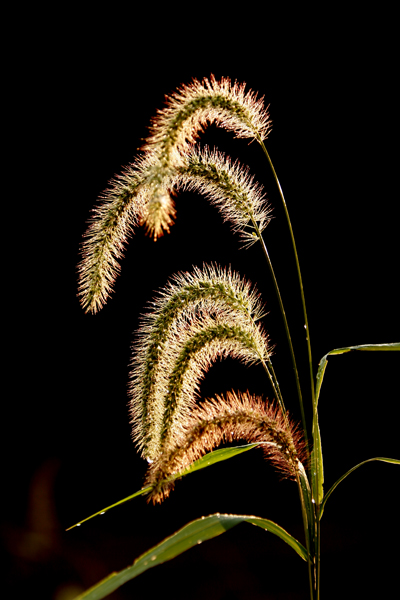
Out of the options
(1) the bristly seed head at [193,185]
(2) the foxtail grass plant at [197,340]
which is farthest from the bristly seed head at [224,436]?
(1) the bristly seed head at [193,185]

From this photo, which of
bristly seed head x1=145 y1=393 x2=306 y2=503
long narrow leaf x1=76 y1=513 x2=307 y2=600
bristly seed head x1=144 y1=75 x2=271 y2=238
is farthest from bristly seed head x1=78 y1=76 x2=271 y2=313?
long narrow leaf x1=76 y1=513 x2=307 y2=600

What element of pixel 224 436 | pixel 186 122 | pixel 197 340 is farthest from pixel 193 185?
pixel 224 436

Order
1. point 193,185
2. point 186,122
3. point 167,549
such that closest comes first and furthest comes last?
point 167,549 → point 186,122 → point 193,185

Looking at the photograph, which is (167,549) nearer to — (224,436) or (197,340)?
(224,436)

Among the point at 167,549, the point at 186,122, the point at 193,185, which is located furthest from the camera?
the point at 193,185

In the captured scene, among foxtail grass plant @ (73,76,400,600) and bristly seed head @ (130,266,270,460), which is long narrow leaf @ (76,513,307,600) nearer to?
foxtail grass plant @ (73,76,400,600)

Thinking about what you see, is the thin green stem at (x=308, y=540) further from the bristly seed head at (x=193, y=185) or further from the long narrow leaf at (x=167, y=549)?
the bristly seed head at (x=193, y=185)

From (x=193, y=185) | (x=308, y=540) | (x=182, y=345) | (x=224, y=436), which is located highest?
(x=193, y=185)

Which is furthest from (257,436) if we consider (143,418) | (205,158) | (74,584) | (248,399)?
(74,584)

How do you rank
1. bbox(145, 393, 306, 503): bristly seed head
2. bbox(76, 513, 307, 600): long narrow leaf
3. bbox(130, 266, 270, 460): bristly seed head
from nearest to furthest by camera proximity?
bbox(76, 513, 307, 600): long narrow leaf < bbox(145, 393, 306, 503): bristly seed head < bbox(130, 266, 270, 460): bristly seed head

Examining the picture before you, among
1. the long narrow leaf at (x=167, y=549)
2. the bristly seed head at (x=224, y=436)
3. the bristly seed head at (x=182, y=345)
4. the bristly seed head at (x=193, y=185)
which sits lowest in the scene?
the long narrow leaf at (x=167, y=549)
